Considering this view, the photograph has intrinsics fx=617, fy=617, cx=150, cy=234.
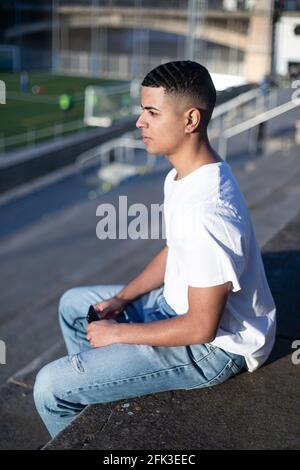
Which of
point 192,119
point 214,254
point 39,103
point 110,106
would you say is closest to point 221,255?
point 214,254

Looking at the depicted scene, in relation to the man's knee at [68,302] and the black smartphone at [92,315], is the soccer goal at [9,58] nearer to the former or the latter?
the man's knee at [68,302]

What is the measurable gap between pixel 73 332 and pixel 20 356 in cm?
248

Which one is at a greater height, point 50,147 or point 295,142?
point 295,142

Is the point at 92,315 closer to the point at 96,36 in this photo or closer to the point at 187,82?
the point at 187,82

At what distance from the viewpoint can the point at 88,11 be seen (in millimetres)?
42281

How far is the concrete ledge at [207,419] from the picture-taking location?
1.78 metres

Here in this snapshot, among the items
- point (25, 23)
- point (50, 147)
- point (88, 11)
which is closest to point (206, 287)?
point (50, 147)

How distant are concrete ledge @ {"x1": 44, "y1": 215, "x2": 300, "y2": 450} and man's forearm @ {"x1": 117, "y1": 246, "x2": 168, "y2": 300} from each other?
0.46 meters

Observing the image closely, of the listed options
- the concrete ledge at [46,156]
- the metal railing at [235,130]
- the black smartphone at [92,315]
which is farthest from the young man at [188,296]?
the concrete ledge at [46,156]

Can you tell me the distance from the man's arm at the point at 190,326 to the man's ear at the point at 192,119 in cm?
49

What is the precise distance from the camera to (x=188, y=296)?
5.83 ft

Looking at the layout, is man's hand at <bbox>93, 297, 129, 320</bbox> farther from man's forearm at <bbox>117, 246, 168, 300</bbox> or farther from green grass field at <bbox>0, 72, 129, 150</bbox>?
green grass field at <bbox>0, 72, 129, 150</bbox>

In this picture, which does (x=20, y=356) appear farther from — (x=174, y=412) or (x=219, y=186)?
(x=219, y=186)

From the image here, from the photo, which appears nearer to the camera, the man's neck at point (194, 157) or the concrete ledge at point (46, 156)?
the man's neck at point (194, 157)
